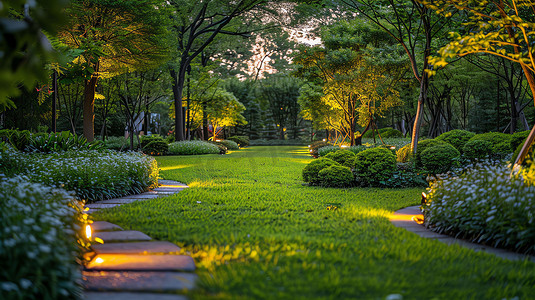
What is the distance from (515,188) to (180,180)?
8409 millimetres

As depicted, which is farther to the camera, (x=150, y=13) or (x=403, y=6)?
(x=150, y=13)

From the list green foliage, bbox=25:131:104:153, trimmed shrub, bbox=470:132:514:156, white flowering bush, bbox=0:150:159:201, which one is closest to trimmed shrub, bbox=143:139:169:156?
green foliage, bbox=25:131:104:153

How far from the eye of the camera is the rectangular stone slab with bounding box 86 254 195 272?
3125mm

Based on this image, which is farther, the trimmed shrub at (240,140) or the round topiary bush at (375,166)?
the trimmed shrub at (240,140)

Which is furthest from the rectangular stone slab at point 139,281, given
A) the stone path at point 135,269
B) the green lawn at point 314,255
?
the green lawn at point 314,255

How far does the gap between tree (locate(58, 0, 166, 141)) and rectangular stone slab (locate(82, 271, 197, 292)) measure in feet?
24.3

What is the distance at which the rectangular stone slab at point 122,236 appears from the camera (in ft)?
13.1

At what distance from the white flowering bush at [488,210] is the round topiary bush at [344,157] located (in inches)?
195

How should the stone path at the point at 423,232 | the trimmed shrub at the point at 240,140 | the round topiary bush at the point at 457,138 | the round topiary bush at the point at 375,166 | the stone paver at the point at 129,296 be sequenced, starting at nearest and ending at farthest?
the stone paver at the point at 129,296 → the stone path at the point at 423,232 → the round topiary bush at the point at 375,166 → the round topiary bush at the point at 457,138 → the trimmed shrub at the point at 240,140

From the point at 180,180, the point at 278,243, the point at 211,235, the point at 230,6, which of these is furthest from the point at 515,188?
the point at 230,6

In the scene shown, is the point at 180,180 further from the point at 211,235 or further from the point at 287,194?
the point at 211,235

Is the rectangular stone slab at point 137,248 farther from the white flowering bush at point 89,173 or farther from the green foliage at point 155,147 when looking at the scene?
the green foliage at point 155,147

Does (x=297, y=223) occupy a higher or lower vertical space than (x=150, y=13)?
lower

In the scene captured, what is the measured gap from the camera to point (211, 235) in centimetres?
422
